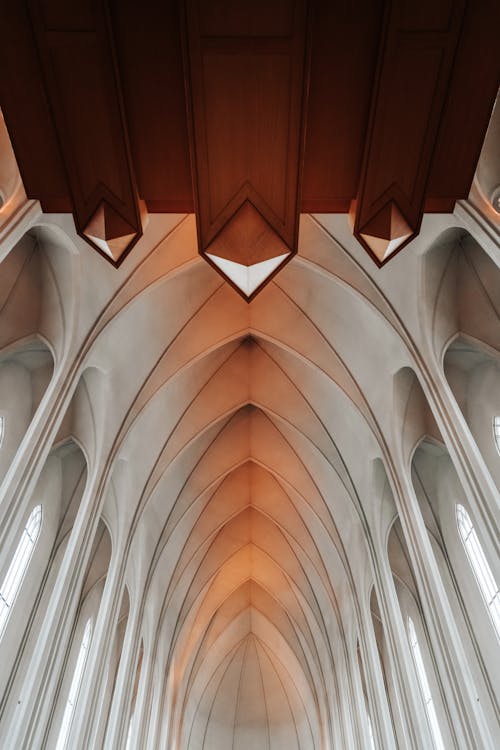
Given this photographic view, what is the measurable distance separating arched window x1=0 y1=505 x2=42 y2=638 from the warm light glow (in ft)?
24.3

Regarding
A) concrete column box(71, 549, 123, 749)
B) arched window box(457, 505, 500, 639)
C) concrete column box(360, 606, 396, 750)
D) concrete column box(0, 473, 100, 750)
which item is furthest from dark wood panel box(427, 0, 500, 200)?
concrete column box(360, 606, 396, 750)

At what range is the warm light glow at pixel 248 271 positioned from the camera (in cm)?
633

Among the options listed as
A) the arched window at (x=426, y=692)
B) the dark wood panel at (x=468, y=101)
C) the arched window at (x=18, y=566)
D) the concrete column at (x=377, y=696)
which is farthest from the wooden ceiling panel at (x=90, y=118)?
the concrete column at (x=377, y=696)

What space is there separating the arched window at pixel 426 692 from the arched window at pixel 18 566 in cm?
879

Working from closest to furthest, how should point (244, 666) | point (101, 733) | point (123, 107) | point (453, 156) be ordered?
point (123, 107) < point (453, 156) < point (101, 733) < point (244, 666)

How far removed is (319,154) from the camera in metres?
5.52

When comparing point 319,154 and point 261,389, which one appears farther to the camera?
point 261,389

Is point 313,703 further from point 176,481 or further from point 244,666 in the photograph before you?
point 176,481

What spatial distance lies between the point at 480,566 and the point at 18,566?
954 centimetres

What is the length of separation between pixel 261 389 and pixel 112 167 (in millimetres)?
11254

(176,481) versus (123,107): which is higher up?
(176,481)

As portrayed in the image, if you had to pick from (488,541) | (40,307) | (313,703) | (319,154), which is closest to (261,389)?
(40,307)

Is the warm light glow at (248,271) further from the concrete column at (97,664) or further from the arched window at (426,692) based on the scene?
the arched window at (426,692)

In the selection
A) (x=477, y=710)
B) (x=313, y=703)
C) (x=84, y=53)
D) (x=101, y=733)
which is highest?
(x=313, y=703)
